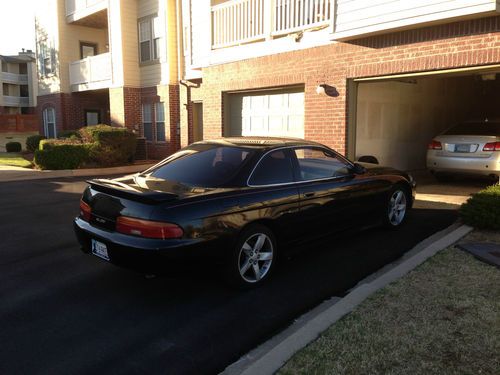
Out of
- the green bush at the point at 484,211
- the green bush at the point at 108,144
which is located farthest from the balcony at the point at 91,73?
the green bush at the point at 484,211

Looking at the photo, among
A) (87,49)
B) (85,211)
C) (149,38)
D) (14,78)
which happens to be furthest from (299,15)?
(14,78)

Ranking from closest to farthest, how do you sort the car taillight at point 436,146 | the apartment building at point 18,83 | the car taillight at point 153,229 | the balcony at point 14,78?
1. the car taillight at point 153,229
2. the car taillight at point 436,146
3. the balcony at point 14,78
4. the apartment building at point 18,83

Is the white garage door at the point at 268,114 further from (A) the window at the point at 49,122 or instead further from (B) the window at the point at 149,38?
(A) the window at the point at 49,122

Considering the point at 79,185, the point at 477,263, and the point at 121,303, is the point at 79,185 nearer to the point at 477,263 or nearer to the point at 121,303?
the point at 121,303

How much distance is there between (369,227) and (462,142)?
5205mm

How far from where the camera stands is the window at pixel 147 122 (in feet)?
59.1

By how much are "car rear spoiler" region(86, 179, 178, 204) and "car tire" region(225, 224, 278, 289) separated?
0.81 meters

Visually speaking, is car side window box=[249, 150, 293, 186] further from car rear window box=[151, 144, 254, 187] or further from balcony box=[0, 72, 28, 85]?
balcony box=[0, 72, 28, 85]

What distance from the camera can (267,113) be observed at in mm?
11578

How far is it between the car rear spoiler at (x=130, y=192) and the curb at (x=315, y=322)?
1.53 m

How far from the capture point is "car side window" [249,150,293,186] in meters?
4.68

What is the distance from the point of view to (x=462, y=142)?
9.98 m

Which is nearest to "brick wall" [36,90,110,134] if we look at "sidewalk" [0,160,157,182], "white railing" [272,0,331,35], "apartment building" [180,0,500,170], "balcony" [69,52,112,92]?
"balcony" [69,52,112,92]

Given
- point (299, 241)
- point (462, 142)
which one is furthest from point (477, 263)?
point (462, 142)
